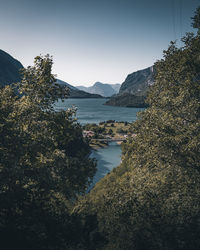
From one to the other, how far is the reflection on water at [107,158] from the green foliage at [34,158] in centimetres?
5896

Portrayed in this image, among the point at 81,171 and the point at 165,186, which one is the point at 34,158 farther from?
the point at 165,186

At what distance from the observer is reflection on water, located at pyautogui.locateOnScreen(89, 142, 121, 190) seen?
262 feet

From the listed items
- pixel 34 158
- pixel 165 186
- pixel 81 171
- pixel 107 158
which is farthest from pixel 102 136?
pixel 34 158

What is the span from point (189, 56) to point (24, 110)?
1540cm

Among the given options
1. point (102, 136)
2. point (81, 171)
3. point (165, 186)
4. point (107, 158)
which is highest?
point (81, 171)

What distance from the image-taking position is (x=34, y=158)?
35.4 feet

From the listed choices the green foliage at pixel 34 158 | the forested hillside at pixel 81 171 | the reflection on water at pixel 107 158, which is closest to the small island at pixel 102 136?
the reflection on water at pixel 107 158

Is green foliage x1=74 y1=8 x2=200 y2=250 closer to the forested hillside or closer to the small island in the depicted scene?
the forested hillside

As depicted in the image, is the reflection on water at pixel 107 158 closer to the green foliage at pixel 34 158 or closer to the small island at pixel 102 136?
the small island at pixel 102 136

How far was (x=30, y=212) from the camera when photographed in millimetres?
12586

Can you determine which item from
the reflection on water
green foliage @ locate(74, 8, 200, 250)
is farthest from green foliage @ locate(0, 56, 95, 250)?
the reflection on water

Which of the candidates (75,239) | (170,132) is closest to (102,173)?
(75,239)

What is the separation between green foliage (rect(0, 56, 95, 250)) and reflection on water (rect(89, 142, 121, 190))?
59.0m

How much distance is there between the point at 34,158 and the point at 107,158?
8802 cm
